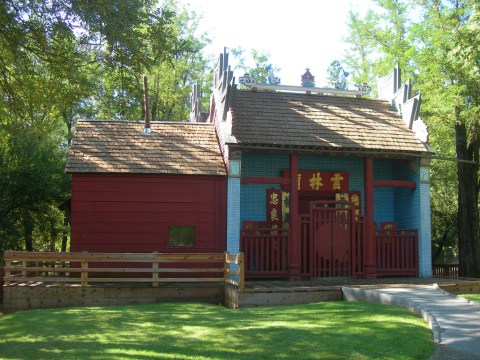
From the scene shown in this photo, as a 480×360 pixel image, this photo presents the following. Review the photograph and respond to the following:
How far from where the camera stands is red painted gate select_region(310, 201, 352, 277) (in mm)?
15547

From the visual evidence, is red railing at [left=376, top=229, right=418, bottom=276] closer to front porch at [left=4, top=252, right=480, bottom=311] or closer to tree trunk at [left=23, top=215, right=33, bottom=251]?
front porch at [left=4, top=252, right=480, bottom=311]

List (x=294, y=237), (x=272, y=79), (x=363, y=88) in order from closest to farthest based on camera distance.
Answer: (x=294, y=237), (x=272, y=79), (x=363, y=88)

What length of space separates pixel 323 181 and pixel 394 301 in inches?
270

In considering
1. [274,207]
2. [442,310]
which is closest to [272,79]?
[274,207]

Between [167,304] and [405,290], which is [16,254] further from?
[405,290]

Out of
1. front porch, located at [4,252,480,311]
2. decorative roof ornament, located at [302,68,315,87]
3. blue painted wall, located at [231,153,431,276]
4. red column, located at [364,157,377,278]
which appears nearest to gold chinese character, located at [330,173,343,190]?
blue painted wall, located at [231,153,431,276]

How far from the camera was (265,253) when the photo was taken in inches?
624

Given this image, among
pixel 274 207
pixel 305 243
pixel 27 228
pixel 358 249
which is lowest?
pixel 358 249

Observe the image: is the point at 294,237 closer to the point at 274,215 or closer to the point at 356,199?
the point at 274,215

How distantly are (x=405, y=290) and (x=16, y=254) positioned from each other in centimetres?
957

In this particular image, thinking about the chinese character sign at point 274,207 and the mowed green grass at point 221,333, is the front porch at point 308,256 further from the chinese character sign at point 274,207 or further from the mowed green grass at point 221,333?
the mowed green grass at point 221,333

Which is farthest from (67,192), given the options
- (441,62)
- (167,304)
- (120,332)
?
(441,62)

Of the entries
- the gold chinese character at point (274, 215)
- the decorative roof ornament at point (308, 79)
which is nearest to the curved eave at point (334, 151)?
the gold chinese character at point (274, 215)

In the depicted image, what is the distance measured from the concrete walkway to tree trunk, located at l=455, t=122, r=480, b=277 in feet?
26.2
